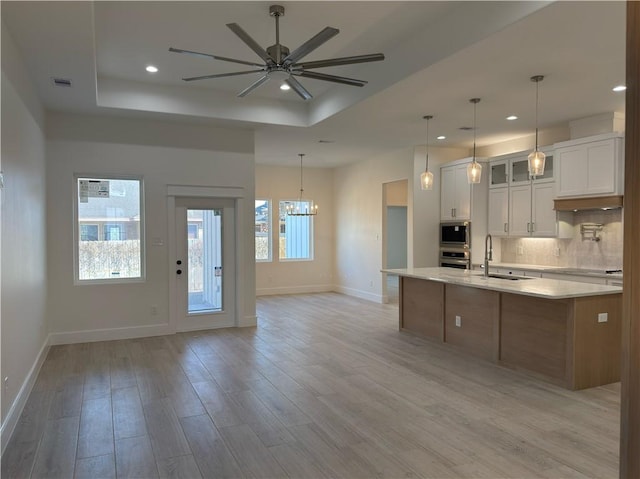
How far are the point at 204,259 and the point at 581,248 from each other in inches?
215

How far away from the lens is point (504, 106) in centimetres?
537

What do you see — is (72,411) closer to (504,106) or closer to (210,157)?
(210,157)

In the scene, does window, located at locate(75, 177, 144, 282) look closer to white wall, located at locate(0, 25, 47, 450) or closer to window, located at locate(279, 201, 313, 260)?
white wall, located at locate(0, 25, 47, 450)

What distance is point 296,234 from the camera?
408 inches

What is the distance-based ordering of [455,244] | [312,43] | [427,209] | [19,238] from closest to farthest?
[312,43]
[19,238]
[455,244]
[427,209]

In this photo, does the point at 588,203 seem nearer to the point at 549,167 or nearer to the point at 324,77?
the point at 549,167

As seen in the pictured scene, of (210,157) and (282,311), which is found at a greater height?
(210,157)

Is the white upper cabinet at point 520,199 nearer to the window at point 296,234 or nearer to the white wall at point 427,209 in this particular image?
the white wall at point 427,209

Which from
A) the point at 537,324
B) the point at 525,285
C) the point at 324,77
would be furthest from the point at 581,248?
the point at 324,77

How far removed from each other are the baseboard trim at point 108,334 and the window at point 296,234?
441 cm

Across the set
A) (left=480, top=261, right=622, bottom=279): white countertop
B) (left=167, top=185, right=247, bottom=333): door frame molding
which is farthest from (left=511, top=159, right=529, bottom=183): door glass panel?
(left=167, top=185, right=247, bottom=333): door frame molding

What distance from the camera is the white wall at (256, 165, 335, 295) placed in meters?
9.98

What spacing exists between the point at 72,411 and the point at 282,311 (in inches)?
179

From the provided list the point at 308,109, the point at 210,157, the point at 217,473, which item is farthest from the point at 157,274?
the point at 217,473
